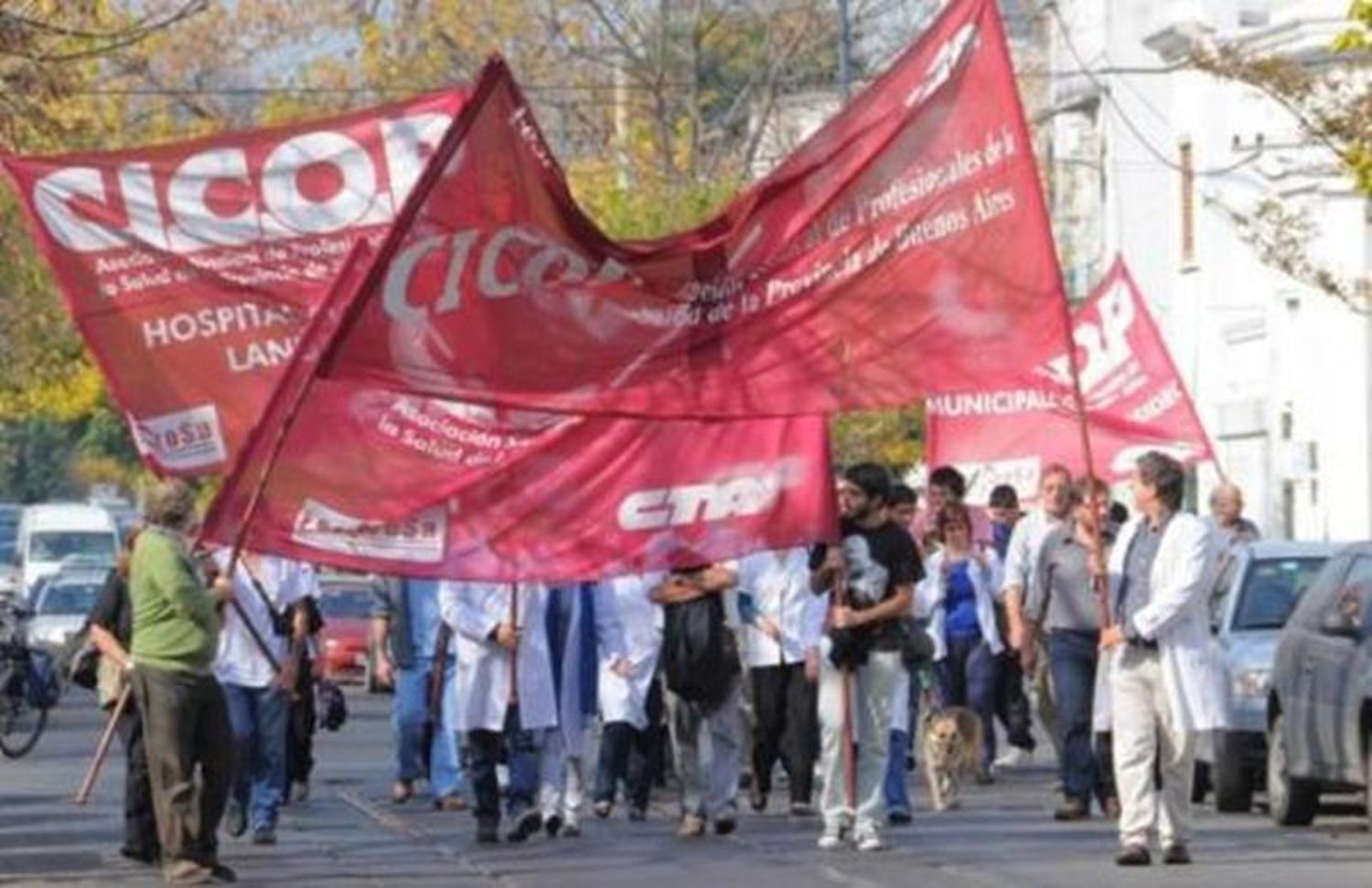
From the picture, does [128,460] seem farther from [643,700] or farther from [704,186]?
[643,700]

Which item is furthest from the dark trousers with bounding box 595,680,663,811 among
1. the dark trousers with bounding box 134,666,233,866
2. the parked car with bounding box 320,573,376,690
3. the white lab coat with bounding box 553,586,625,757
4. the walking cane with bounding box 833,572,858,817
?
the parked car with bounding box 320,573,376,690

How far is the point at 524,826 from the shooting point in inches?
863

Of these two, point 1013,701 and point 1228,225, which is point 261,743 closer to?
point 1013,701

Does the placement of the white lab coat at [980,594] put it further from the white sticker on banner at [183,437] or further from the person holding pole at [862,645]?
the white sticker on banner at [183,437]

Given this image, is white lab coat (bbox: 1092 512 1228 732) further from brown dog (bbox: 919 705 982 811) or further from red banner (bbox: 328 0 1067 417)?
brown dog (bbox: 919 705 982 811)

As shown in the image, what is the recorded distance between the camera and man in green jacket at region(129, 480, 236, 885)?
1900 centimetres

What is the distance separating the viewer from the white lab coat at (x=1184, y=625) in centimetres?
1922

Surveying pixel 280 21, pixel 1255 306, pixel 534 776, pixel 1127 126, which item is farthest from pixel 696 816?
pixel 280 21

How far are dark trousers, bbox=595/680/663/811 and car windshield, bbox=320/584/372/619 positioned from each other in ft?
86.7

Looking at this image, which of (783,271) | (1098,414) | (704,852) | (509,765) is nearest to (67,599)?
(1098,414)

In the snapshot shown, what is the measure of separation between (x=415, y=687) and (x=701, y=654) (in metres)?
4.14

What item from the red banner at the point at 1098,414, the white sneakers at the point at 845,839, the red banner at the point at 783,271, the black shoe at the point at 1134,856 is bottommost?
the black shoe at the point at 1134,856

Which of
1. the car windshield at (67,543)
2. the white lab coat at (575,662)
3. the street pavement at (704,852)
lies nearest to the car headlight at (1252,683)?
the street pavement at (704,852)

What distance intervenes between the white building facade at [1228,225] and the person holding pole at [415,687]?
559 inches
